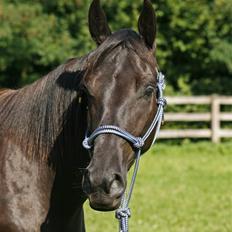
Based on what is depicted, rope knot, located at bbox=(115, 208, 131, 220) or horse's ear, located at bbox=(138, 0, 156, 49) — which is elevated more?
horse's ear, located at bbox=(138, 0, 156, 49)

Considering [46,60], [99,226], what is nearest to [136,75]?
[99,226]

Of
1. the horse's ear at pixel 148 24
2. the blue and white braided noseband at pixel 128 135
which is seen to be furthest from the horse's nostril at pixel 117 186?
the horse's ear at pixel 148 24

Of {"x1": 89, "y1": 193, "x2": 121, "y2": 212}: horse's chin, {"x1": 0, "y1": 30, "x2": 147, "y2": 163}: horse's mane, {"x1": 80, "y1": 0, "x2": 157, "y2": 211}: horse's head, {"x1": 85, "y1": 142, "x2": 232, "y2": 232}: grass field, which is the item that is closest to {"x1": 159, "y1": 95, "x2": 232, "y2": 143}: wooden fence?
{"x1": 85, "y1": 142, "x2": 232, "y2": 232}: grass field

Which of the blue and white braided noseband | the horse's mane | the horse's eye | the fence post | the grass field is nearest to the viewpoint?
the blue and white braided noseband

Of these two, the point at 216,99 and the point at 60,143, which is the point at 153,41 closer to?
the point at 60,143

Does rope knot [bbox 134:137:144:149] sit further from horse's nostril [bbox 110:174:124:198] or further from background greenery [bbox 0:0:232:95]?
background greenery [bbox 0:0:232:95]

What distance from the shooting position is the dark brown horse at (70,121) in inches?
123

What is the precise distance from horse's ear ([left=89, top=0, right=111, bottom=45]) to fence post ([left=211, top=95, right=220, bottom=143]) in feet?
40.1

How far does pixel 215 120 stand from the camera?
15.6 m

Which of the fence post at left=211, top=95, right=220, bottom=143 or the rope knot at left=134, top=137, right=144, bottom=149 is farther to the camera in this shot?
the fence post at left=211, top=95, right=220, bottom=143

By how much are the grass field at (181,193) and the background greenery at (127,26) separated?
3931mm

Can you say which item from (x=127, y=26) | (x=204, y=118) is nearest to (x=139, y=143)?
(x=204, y=118)

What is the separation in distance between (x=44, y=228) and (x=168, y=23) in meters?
15.5

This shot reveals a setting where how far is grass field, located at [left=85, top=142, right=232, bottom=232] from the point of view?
24.5 ft
